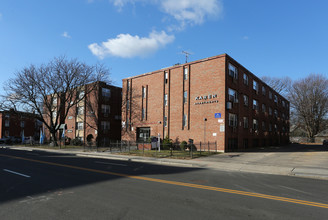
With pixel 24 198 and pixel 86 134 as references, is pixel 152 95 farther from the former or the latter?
pixel 24 198

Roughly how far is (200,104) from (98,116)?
2103 cm

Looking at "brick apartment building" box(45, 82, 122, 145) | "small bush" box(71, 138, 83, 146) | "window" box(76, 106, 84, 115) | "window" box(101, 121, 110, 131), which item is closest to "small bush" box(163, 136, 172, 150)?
"brick apartment building" box(45, 82, 122, 145)

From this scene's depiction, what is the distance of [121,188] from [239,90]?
2473cm

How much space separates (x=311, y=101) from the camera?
188ft

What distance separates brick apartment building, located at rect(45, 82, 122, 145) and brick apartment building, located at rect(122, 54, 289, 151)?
23.0 feet

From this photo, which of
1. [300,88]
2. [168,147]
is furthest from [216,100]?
[300,88]

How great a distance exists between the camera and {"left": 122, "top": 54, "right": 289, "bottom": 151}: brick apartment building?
26.2m

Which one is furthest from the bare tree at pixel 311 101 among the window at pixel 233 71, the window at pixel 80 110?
the window at pixel 80 110

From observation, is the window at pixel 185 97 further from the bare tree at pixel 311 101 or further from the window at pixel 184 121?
the bare tree at pixel 311 101

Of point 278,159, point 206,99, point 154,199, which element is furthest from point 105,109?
point 154,199

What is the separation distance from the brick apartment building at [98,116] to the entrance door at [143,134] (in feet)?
31.7

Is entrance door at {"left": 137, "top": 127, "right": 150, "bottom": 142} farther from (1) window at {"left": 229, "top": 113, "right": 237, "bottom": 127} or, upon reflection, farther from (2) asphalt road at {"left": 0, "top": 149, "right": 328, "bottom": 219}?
(2) asphalt road at {"left": 0, "top": 149, "right": 328, "bottom": 219}

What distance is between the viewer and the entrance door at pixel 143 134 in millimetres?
33094

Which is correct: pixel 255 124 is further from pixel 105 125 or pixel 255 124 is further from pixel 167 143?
pixel 105 125
